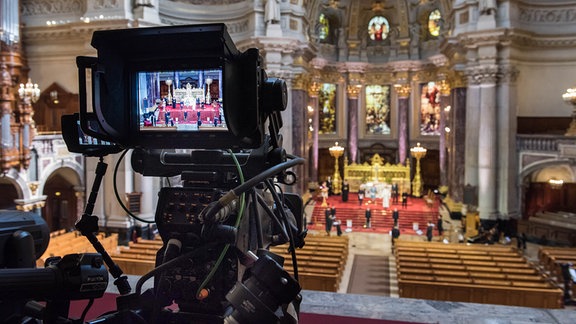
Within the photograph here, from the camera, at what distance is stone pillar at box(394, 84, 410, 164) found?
32719 mm

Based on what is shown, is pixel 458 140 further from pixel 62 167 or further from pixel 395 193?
pixel 62 167

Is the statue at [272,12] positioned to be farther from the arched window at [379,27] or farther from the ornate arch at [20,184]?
the arched window at [379,27]

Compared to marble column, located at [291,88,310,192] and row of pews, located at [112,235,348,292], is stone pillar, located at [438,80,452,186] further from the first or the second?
row of pews, located at [112,235,348,292]

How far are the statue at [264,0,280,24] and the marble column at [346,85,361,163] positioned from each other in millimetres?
11912

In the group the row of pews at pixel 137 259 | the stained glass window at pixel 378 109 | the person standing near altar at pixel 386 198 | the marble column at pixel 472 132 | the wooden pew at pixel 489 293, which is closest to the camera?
the wooden pew at pixel 489 293

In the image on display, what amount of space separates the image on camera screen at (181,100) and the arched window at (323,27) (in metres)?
31.3

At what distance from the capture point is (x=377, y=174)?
2958 centimetres

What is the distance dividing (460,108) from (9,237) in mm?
23352

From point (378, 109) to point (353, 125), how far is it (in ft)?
7.69

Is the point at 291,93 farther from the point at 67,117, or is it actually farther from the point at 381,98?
the point at 67,117

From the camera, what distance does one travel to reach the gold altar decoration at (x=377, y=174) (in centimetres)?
2923

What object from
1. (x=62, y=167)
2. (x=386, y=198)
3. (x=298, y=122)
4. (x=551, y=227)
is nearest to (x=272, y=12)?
(x=298, y=122)

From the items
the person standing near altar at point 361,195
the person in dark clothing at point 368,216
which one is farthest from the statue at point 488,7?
the person standing near altar at point 361,195

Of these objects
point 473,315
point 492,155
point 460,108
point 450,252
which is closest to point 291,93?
point 460,108
